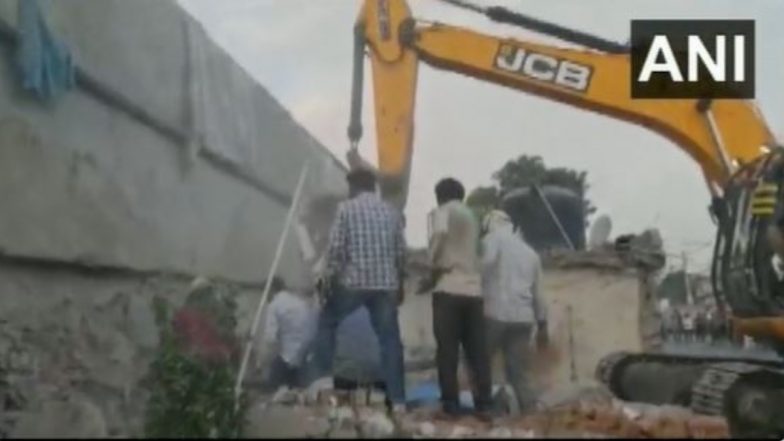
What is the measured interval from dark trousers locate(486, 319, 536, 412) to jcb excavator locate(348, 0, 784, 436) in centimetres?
30

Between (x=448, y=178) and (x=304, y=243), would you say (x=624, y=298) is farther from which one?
(x=304, y=243)

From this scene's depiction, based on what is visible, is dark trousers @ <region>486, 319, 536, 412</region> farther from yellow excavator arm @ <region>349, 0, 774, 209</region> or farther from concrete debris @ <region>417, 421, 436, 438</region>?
yellow excavator arm @ <region>349, 0, 774, 209</region>

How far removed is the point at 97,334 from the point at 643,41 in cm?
223

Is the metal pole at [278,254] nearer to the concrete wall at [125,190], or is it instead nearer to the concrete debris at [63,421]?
the concrete wall at [125,190]

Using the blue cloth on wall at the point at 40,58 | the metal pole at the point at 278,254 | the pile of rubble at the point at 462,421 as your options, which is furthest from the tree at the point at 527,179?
the blue cloth on wall at the point at 40,58

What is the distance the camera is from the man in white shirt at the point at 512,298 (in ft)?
18.7

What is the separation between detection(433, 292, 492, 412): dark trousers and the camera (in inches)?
219

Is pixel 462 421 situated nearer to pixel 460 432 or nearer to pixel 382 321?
pixel 382 321

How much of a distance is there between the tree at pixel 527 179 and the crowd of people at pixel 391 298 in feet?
0.21

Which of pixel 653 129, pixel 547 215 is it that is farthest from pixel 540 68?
pixel 547 215

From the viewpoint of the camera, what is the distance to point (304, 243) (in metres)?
5.67

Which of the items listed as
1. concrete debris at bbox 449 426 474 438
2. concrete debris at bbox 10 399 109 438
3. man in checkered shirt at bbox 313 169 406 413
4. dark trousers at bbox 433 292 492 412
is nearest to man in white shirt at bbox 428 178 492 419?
dark trousers at bbox 433 292 492 412

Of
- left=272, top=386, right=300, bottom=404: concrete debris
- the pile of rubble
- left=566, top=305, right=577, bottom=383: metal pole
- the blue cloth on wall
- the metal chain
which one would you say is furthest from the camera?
the metal chain

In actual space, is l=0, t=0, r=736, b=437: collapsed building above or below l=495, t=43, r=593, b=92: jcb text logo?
below
